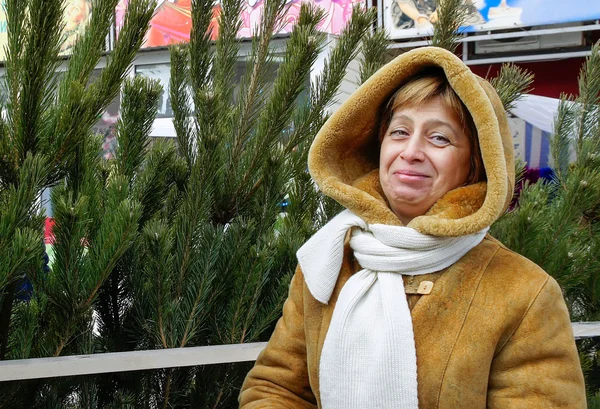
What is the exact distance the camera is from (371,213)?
141cm

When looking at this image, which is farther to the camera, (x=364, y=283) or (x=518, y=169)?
(x=518, y=169)

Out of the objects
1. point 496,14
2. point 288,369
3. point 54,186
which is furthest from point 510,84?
point 496,14

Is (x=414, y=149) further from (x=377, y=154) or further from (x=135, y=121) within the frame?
(x=135, y=121)

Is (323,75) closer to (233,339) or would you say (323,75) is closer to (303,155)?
(303,155)

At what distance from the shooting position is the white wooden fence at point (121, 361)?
1.57 meters


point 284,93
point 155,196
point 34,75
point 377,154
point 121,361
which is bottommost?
point 121,361

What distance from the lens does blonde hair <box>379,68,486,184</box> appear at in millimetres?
1386

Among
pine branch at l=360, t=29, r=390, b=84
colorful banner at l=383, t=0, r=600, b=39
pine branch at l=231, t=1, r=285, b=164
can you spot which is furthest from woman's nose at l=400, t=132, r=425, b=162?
colorful banner at l=383, t=0, r=600, b=39

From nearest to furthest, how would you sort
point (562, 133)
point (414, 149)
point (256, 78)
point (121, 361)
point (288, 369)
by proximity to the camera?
point (414, 149) → point (288, 369) → point (121, 361) → point (256, 78) → point (562, 133)

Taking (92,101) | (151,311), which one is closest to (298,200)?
(151,311)

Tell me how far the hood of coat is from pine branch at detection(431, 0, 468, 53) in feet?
2.39

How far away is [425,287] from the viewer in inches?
52.7

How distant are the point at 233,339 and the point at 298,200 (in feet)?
1.60

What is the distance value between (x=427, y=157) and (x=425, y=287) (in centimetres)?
25
